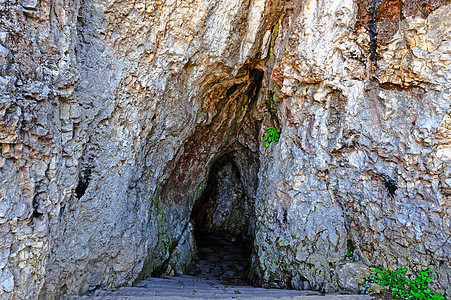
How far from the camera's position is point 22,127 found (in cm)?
228

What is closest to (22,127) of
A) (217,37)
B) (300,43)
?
(217,37)

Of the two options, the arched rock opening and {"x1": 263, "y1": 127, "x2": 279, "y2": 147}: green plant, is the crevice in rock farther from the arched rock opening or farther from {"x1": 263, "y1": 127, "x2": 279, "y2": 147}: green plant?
{"x1": 263, "y1": 127, "x2": 279, "y2": 147}: green plant

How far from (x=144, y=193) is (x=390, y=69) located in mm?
4555

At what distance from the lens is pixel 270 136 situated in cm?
589

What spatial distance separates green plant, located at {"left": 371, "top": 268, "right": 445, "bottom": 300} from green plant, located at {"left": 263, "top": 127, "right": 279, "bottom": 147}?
10.1 feet

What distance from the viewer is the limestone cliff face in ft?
8.02

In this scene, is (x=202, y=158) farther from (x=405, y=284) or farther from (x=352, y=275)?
(x=405, y=284)

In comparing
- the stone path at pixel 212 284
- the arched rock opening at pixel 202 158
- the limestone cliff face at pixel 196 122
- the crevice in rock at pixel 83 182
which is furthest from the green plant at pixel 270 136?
the crevice in rock at pixel 83 182

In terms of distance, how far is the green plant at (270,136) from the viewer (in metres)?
5.74

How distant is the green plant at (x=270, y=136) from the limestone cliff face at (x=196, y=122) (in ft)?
0.67

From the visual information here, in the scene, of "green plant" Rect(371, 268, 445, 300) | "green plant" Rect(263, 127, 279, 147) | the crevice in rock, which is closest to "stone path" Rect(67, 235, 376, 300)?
"green plant" Rect(371, 268, 445, 300)

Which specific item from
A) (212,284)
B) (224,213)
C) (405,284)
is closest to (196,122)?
(212,284)

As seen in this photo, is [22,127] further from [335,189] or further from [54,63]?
[335,189]

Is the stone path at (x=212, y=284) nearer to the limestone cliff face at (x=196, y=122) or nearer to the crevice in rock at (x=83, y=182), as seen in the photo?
the limestone cliff face at (x=196, y=122)
